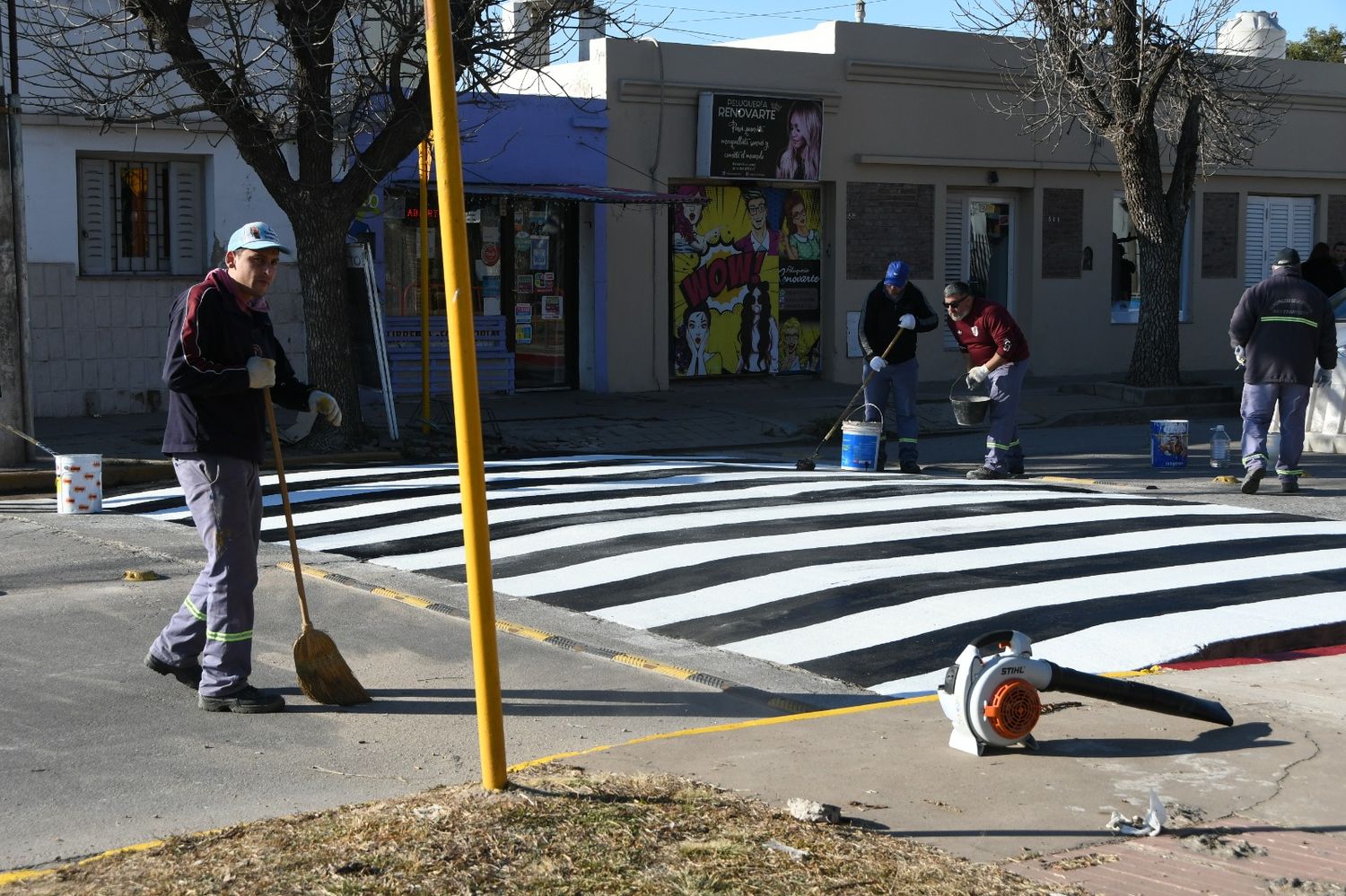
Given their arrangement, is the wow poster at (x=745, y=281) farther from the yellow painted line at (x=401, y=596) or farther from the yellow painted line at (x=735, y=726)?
the yellow painted line at (x=735, y=726)

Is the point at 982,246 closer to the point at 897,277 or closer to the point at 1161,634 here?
the point at 897,277

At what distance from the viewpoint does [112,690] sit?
6.96 metres

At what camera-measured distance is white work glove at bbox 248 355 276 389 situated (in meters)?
6.64

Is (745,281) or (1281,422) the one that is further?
(745,281)

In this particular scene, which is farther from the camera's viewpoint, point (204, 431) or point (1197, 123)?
point (1197, 123)

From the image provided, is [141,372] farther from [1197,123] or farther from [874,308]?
[1197,123]

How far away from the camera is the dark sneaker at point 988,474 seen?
14.6m

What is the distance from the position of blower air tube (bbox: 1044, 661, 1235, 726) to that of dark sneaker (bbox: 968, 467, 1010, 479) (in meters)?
8.24

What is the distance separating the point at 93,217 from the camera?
18.6 meters

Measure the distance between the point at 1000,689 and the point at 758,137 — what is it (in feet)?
59.4

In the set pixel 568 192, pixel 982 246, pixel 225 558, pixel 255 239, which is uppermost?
pixel 568 192

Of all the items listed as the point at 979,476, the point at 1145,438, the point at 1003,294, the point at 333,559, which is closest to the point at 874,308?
the point at 979,476

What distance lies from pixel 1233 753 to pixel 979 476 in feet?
28.3

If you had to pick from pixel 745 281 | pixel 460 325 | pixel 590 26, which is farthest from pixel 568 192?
pixel 460 325
